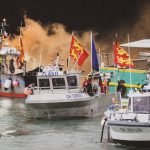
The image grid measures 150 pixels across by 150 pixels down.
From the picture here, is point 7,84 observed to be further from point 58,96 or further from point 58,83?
point 58,96

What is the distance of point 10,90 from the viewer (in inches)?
2301

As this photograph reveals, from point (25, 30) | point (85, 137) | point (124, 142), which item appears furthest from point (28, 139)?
point (25, 30)

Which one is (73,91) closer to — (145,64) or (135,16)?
(145,64)

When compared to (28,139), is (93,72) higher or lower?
higher

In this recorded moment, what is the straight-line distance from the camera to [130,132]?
2281 cm

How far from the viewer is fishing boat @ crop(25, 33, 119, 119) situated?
3350 cm

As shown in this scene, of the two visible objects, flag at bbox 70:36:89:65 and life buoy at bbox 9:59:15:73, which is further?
life buoy at bbox 9:59:15:73

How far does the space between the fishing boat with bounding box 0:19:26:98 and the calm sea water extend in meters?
20.2

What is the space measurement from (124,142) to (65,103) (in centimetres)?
1064

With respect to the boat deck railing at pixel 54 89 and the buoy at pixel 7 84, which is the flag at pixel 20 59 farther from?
the boat deck railing at pixel 54 89

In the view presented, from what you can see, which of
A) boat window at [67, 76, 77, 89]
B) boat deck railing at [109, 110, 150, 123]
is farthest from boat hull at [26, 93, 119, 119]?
boat deck railing at [109, 110, 150, 123]

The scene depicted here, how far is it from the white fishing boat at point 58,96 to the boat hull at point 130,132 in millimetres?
10291

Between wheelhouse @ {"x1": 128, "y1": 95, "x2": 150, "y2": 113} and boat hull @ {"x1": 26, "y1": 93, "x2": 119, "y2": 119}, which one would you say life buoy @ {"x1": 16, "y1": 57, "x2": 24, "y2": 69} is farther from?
wheelhouse @ {"x1": 128, "y1": 95, "x2": 150, "y2": 113}

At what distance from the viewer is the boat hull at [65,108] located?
110 ft
